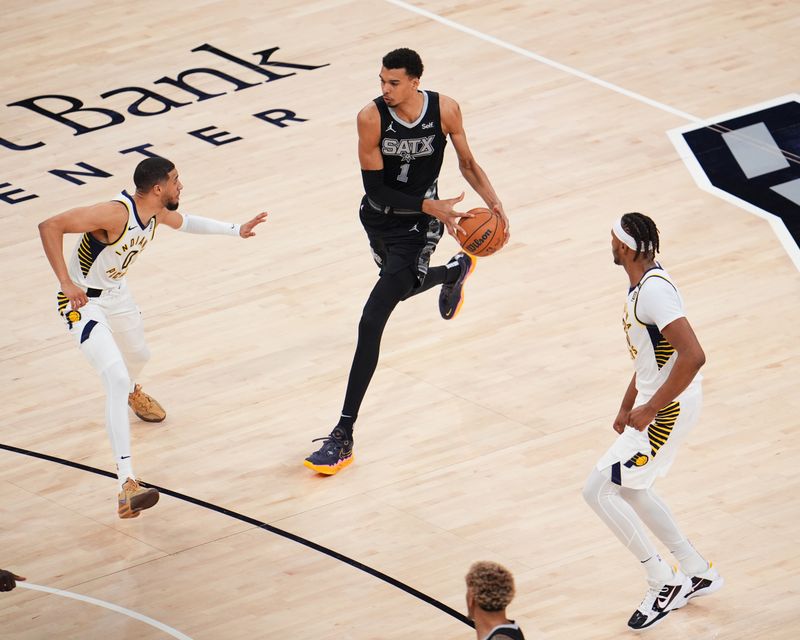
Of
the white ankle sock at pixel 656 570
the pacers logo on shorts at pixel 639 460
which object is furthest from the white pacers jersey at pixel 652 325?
the white ankle sock at pixel 656 570

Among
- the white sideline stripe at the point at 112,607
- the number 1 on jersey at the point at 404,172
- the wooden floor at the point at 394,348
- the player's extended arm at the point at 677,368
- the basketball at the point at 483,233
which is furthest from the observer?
the basketball at the point at 483,233

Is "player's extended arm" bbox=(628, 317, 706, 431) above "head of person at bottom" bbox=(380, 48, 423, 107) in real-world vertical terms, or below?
below

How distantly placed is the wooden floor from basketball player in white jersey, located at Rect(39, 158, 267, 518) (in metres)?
0.55

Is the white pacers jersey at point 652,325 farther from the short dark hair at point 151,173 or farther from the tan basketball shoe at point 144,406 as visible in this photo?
the tan basketball shoe at point 144,406

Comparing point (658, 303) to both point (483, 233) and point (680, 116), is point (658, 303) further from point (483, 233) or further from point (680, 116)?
point (680, 116)

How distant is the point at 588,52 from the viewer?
1531cm

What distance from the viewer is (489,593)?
17.8ft

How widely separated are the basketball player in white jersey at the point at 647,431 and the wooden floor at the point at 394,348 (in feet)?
0.91

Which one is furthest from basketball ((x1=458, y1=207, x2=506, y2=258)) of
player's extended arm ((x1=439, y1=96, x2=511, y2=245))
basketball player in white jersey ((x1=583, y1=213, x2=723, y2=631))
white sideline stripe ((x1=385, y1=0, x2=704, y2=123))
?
white sideline stripe ((x1=385, y1=0, x2=704, y2=123))

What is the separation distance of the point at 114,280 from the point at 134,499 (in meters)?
1.46

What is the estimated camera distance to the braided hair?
7.23m

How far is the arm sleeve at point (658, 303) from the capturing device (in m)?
7.06

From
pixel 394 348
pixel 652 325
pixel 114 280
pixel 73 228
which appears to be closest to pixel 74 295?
pixel 73 228

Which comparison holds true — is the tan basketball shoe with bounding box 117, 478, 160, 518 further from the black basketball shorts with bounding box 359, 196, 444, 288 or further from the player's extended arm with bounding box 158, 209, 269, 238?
the black basketball shorts with bounding box 359, 196, 444, 288
